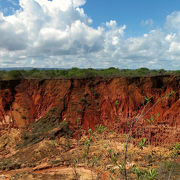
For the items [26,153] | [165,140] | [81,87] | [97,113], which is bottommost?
[26,153]

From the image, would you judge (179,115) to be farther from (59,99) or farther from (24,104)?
(24,104)

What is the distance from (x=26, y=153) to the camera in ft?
45.6

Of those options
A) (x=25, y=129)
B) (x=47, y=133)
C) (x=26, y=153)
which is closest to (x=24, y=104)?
(x=25, y=129)

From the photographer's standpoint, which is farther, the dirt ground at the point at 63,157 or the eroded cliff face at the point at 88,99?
the eroded cliff face at the point at 88,99

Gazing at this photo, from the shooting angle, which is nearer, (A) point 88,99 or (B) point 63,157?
(B) point 63,157

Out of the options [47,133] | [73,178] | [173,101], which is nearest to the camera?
[73,178]

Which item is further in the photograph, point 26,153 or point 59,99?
point 59,99

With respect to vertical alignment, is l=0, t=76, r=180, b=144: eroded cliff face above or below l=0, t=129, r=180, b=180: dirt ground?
above

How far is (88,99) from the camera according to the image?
18281mm

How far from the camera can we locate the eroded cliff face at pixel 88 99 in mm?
17250

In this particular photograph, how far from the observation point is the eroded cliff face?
56.6 ft

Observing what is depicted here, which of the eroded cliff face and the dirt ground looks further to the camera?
the eroded cliff face

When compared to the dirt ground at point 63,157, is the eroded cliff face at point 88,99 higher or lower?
higher

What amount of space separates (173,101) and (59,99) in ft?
40.2
